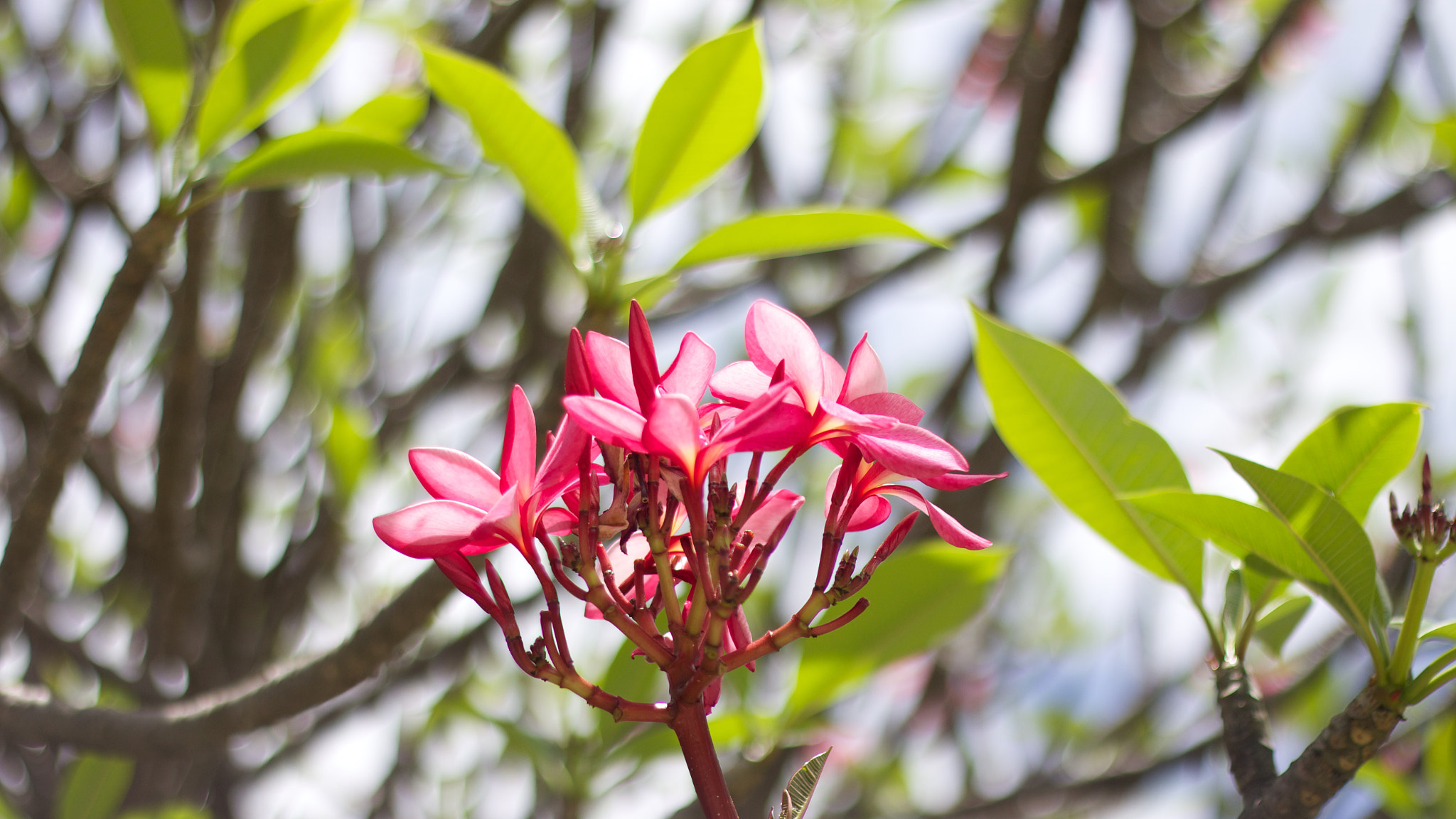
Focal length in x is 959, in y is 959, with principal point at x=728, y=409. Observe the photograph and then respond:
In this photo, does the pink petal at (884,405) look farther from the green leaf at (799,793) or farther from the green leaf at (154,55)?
the green leaf at (154,55)

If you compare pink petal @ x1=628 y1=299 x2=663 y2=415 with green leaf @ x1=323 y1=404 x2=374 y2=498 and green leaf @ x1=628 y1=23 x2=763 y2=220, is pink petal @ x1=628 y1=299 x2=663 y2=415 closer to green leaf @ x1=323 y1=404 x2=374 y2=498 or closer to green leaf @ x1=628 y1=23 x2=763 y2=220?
green leaf @ x1=628 y1=23 x2=763 y2=220

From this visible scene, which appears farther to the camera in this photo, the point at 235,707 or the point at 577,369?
the point at 235,707

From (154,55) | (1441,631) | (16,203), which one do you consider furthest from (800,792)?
(16,203)

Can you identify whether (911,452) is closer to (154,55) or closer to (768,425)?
(768,425)

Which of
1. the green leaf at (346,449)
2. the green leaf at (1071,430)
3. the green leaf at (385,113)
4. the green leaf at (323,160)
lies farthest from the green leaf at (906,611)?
the green leaf at (346,449)

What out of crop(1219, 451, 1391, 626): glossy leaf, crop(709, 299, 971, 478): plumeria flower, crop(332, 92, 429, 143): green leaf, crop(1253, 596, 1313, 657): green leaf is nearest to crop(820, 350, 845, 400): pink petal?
crop(709, 299, 971, 478): plumeria flower

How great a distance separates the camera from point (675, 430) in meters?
0.39

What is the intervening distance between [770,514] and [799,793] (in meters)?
0.13

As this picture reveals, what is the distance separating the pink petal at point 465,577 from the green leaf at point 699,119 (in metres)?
0.43

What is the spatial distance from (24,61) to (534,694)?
6.21 feet

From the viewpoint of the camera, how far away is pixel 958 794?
2178 millimetres

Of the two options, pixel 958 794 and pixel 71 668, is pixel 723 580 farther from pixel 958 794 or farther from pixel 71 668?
pixel 71 668

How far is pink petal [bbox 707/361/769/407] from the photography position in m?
0.48

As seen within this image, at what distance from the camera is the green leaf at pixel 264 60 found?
0.86 m
